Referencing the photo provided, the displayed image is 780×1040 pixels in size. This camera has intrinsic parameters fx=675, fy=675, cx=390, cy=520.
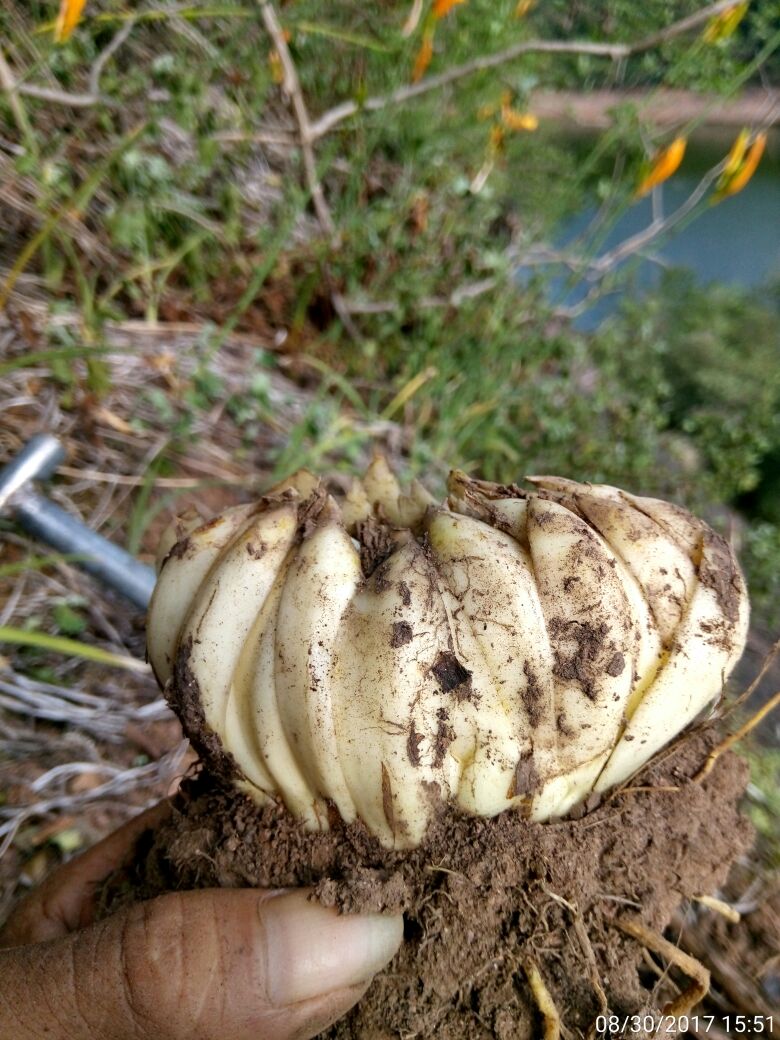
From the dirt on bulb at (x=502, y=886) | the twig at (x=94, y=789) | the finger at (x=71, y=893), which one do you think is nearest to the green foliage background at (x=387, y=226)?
the twig at (x=94, y=789)

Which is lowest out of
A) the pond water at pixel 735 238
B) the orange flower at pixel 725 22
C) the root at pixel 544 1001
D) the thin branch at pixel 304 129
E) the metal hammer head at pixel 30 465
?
the root at pixel 544 1001

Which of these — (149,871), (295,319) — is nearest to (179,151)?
(295,319)

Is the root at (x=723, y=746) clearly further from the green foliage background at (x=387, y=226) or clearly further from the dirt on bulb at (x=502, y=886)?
the green foliage background at (x=387, y=226)

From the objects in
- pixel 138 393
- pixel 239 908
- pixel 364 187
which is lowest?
pixel 239 908

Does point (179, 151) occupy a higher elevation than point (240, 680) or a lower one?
higher

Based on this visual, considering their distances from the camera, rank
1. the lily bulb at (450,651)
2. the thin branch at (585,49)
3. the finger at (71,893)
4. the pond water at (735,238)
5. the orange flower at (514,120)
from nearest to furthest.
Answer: the lily bulb at (450,651) → the finger at (71,893) → the thin branch at (585,49) → the orange flower at (514,120) → the pond water at (735,238)

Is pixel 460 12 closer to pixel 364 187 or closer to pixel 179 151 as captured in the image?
pixel 364 187

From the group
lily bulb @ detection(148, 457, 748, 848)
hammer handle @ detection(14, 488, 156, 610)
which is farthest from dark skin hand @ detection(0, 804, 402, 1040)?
hammer handle @ detection(14, 488, 156, 610)
